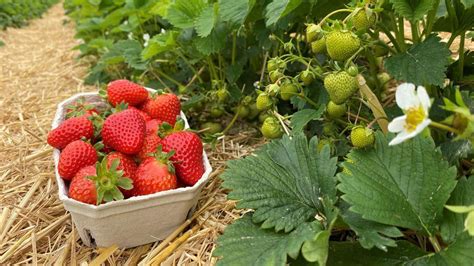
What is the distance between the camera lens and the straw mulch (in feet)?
3.86

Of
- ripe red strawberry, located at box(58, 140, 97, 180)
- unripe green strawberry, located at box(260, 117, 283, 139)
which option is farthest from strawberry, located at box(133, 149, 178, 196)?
unripe green strawberry, located at box(260, 117, 283, 139)

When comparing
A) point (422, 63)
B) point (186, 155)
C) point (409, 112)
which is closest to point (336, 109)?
point (422, 63)

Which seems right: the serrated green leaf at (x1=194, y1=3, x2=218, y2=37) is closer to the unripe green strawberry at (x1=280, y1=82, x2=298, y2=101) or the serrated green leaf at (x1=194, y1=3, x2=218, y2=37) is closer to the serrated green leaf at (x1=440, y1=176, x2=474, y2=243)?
the unripe green strawberry at (x1=280, y1=82, x2=298, y2=101)

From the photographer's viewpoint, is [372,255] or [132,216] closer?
[372,255]

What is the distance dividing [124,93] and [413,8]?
2.68 feet

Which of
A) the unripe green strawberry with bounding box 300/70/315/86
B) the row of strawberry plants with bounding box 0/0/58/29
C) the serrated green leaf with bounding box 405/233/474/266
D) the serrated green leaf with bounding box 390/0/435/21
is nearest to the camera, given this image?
the serrated green leaf with bounding box 405/233/474/266

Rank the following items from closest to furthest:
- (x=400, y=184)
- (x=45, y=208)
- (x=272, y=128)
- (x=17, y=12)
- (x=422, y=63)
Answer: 1. (x=400, y=184)
2. (x=422, y=63)
3. (x=272, y=128)
4. (x=45, y=208)
5. (x=17, y=12)

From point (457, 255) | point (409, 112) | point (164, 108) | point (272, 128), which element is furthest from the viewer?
point (164, 108)

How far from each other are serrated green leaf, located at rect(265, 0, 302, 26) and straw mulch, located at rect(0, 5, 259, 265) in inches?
18.9

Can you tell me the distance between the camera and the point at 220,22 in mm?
1588

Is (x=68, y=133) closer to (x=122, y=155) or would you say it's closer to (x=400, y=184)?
(x=122, y=155)

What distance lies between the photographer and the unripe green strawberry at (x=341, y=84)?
3.21 feet

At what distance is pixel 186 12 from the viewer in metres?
1.63

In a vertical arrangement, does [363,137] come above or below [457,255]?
above
